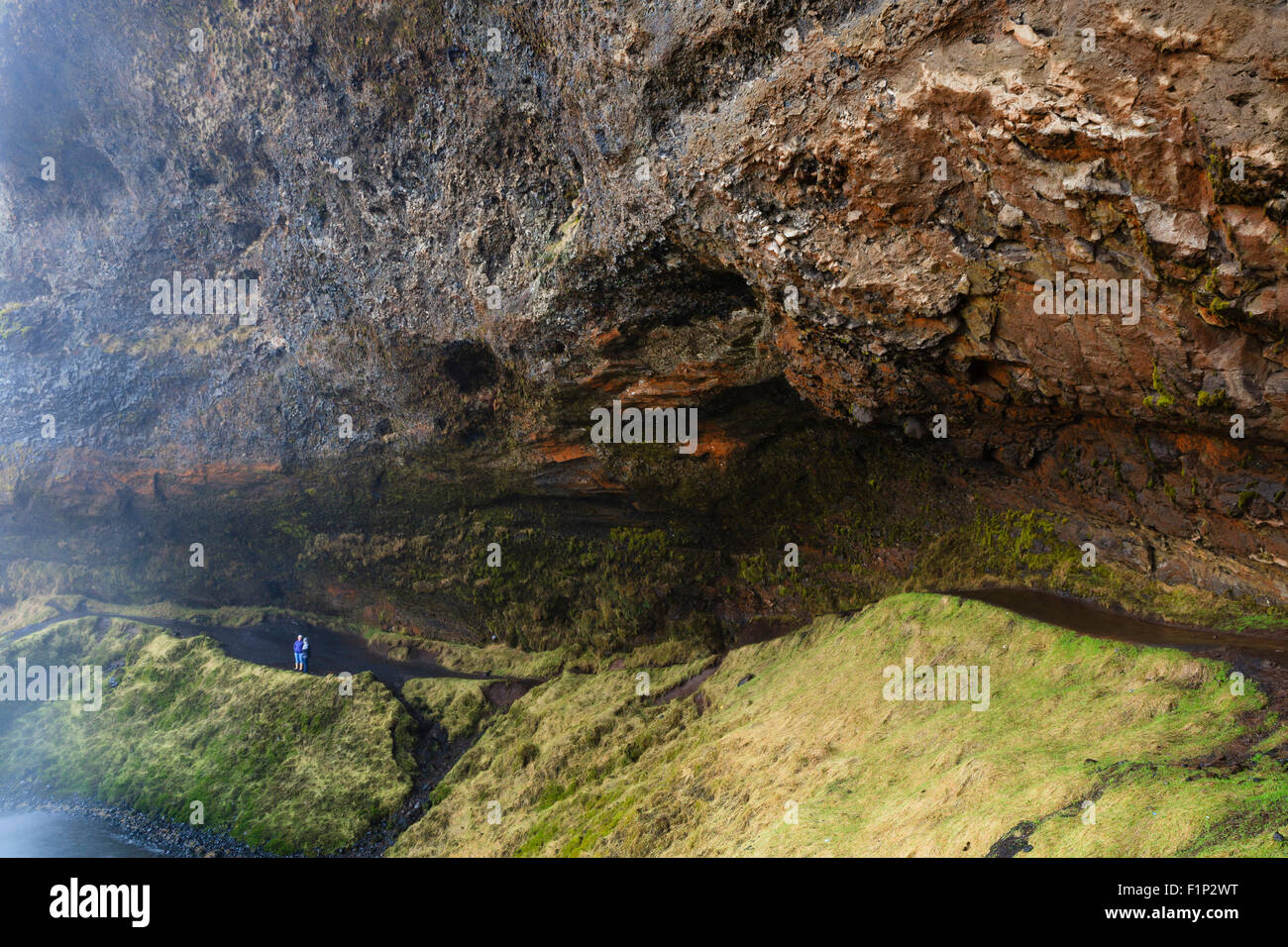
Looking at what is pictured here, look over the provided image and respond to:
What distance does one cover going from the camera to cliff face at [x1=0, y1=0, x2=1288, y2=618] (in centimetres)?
816

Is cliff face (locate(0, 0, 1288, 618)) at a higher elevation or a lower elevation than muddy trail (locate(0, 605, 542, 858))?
higher

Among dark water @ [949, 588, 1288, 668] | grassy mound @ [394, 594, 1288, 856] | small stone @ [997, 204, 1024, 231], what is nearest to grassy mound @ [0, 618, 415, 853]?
grassy mound @ [394, 594, 1288, 856]

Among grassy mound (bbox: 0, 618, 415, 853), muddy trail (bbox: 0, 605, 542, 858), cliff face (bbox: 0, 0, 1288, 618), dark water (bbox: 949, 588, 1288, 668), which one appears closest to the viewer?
cliff face (bbox: 0, 0, 1288, 618)

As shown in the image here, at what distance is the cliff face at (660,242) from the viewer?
8164 mm

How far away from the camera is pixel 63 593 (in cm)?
2936

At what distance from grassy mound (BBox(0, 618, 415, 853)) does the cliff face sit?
5.33 metres

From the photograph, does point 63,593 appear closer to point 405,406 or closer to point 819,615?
point 405,406

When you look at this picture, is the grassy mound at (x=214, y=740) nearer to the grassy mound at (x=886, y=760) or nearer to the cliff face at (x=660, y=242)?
the grassy mound at (x=886, y=760)

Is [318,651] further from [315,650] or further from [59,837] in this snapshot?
[59,837]

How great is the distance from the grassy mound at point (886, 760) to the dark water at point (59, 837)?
9.51m

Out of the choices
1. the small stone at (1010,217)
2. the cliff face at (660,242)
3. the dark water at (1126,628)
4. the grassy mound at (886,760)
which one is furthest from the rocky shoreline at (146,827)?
the small stone at (1010,217)

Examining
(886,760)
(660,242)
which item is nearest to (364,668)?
(660,242)

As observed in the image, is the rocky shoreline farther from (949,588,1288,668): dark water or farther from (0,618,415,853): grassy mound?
(949,588,1288,668): dark water

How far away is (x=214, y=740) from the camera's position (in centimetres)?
2212
